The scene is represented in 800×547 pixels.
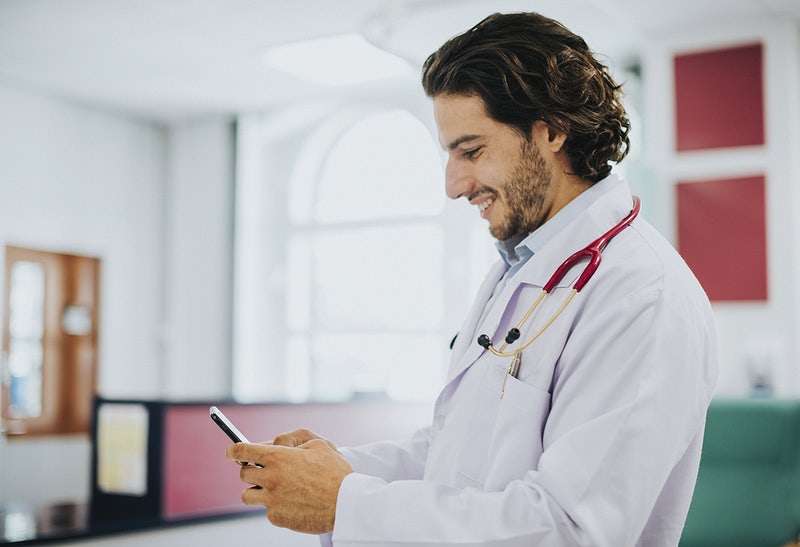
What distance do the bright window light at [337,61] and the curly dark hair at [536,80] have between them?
4092 mm

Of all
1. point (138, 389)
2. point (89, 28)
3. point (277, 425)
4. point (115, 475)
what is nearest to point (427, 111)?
point (89, 28)

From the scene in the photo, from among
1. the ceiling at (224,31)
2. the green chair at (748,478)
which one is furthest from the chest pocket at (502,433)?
the ceiling at (224,31)

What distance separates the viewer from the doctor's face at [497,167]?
1.27 meters

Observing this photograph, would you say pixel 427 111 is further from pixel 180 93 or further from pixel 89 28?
pixel 89 28

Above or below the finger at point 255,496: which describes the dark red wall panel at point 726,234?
above

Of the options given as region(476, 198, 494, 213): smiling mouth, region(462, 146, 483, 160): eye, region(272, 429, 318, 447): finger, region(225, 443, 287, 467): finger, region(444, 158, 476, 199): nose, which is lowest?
region(272, 429, 318, 447): finger

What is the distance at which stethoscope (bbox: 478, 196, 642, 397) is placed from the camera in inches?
44.1

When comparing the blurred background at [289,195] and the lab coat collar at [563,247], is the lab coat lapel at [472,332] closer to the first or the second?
the lab coat collar at [563,247]

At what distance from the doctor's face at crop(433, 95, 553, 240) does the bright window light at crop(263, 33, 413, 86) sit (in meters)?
4.13

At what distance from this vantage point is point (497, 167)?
1279 millimetres

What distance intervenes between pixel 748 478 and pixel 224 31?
378 centimetres

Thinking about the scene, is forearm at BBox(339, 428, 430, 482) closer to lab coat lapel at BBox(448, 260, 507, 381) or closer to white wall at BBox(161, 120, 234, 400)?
lab coat lapel at BBox(448, 260, 507, 381)

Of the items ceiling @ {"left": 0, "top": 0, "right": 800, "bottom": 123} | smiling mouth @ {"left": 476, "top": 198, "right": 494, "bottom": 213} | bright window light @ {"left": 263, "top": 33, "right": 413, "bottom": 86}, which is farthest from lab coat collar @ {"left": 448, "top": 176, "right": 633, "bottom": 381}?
bright window light @ {"left": 263, "top": 33, "right": 413, "bottom": 86}

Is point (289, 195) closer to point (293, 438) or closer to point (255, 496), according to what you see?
point (293, 438)
